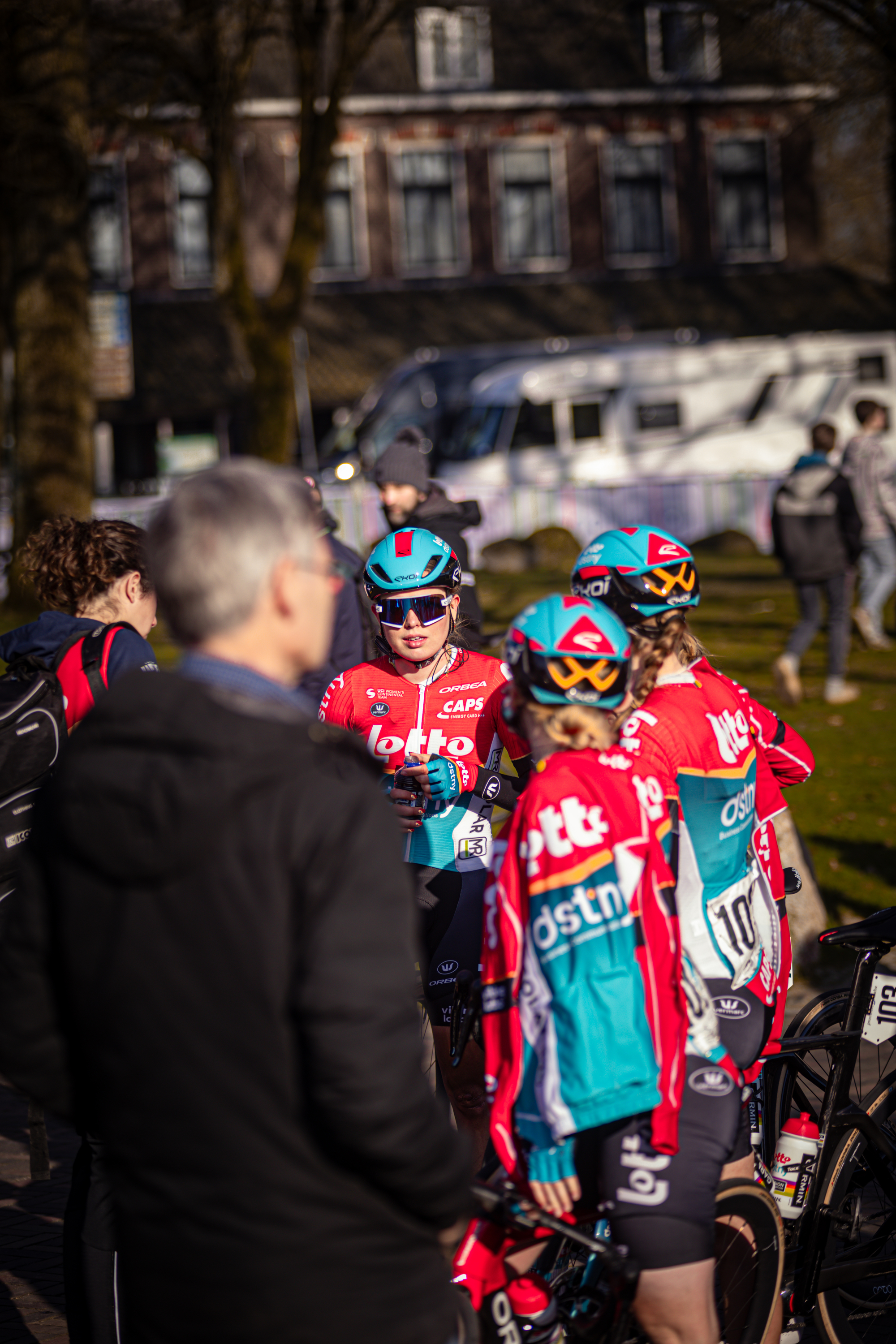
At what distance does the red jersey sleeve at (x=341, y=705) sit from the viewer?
173 inches

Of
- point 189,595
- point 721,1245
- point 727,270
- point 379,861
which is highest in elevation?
point 727,270

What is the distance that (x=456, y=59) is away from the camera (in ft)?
100

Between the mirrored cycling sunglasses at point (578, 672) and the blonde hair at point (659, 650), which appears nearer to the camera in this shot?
the mirrored cycling sunglasses at point (578, 672)

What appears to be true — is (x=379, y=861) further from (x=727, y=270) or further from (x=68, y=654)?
(x=727, y=270)

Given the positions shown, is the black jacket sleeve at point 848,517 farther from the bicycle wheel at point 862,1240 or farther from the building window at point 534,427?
the building window at point 534,427

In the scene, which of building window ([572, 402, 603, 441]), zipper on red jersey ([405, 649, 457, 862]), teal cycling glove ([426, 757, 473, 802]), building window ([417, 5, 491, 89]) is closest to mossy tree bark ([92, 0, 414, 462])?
building window ([572, 402, 603, 441])

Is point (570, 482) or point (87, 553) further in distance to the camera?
point (570, 482)

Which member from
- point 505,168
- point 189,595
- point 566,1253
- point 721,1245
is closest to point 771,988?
point 721,1245

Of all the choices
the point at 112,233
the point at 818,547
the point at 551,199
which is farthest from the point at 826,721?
the point at 112,233

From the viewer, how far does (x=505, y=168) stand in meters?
30.9

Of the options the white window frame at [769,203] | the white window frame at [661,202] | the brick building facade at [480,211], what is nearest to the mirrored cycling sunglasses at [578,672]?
the brick building facade at [480,211]

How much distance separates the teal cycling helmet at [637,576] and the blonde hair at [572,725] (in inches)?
26.3

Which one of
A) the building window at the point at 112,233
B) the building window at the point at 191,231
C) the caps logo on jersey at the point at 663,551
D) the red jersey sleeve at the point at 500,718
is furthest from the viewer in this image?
Result: the building window at the point at 191,231

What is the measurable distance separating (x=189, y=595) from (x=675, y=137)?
3190 cm
